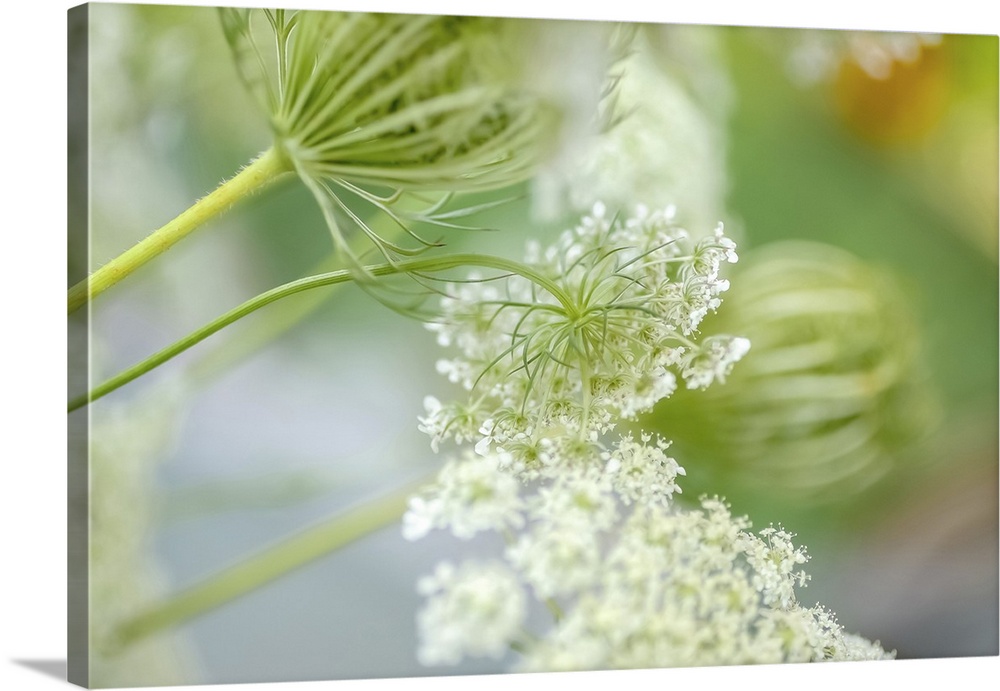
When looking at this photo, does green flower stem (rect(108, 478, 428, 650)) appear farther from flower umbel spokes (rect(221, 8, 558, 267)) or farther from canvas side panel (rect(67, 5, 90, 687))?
flower umbel spokes (rect(221, 8, 558, 267))

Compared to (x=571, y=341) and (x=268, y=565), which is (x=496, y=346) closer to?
(x=571, y=341)

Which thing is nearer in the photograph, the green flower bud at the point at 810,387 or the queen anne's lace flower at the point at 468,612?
the queen anne's lace flower at the point at 468,612

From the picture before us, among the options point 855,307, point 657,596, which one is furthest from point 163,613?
point 855,307

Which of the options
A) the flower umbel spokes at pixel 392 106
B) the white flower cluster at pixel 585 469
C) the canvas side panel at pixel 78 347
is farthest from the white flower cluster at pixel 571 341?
the canvas side panel at pixel 78 347

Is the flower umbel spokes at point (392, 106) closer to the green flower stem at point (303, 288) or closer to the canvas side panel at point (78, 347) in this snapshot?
the green flower stem at point (303, 288)

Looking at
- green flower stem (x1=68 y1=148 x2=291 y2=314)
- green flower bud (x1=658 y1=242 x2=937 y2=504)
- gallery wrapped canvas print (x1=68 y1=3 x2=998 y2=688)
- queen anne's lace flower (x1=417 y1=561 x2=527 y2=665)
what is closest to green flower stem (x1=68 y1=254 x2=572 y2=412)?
gallery wrapped canvas print (x1=68 y1=3 x2=998 y2=688)
